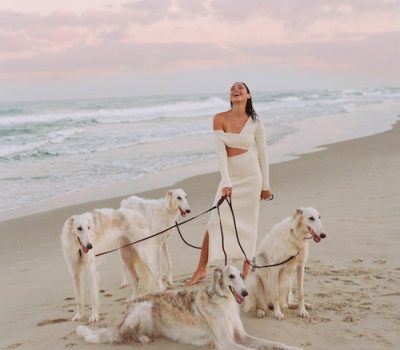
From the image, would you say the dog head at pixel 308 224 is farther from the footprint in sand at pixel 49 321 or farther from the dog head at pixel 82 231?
the footprint in sand at pixel 49 321

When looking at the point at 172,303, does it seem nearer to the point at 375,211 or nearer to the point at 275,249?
the point at 275,249

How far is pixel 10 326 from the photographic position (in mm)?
5324

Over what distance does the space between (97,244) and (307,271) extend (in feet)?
7.98

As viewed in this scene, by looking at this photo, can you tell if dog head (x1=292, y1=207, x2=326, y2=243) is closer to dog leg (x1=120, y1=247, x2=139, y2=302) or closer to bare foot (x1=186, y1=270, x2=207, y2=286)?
bare foot (x1=186, y1=270, x2=207, y2=286)

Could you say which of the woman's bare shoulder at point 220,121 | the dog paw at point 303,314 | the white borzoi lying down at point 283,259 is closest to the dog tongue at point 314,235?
the white borzoi lying down at point 283,259

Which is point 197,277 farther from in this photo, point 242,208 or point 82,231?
point 82,231

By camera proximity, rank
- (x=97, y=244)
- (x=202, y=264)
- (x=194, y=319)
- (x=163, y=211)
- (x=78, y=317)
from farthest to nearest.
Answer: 1. (x=163, y=211)
2. (x=202, y=264)
3. (x=97, y=244)
4. (x=78, y=317)
5. (x=194, y=319)

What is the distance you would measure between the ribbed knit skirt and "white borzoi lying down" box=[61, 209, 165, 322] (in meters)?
0.85

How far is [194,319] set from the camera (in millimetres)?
4402

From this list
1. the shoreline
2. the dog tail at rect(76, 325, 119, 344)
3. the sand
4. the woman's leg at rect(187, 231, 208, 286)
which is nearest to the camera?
the dog tail at rect(76, 325, 119, 344)

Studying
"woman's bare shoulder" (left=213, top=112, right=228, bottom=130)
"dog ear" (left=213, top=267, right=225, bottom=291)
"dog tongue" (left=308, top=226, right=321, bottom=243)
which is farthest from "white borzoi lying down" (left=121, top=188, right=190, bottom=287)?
"dog ear" (left=213, top=267, right=225, bottom=291)

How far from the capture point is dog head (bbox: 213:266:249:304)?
421 centimetres

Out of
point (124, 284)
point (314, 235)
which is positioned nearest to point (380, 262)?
point (314, 235)

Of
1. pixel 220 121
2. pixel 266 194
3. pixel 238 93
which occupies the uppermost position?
pixel 238 93
